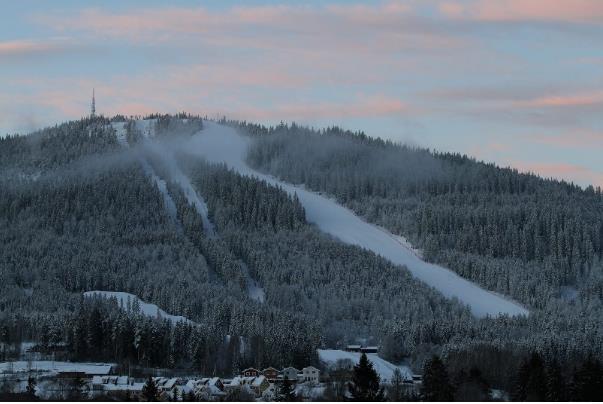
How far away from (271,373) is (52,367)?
26.2 m

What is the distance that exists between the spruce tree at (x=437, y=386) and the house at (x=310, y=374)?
36924mm

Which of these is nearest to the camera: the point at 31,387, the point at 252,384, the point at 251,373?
the point at 31,387

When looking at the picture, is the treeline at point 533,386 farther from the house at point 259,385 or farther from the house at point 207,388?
the house at point 207,388

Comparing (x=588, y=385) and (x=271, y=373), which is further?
(x=271, y=373)

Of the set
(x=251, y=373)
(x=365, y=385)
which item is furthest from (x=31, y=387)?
(x=251, y=373)

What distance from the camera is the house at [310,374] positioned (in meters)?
193

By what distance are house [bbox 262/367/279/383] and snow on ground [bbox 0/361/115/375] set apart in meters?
18.5

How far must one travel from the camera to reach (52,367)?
19575 centimetres

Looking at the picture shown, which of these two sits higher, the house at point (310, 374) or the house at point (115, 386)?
the house at point (310, 374)

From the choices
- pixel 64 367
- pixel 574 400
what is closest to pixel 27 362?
pixel 64 367

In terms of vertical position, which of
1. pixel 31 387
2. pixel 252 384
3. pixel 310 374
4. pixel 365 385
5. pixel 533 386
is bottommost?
pixel 365 385

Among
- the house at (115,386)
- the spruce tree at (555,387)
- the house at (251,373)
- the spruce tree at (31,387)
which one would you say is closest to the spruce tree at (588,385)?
the spruce tree at (555,387)

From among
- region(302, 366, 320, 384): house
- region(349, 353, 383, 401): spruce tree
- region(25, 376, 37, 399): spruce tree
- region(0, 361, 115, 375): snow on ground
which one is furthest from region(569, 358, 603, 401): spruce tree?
region(0, 361, 115, 375): snow on ground

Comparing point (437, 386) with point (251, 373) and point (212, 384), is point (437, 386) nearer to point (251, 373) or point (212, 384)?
point (212, 384)
